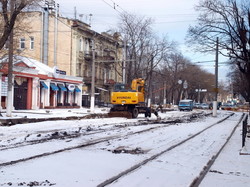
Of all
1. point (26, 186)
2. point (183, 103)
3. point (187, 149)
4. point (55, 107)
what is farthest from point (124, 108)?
point (183, 103)

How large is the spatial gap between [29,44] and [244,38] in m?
34.5

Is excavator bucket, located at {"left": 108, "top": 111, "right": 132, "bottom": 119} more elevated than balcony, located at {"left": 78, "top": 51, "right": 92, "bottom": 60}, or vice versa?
balcony, located at {"left": 78, "top": 51, "right": 92, "bottom": 60}

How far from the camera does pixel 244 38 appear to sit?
2728cm

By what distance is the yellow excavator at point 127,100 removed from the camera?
102 ft

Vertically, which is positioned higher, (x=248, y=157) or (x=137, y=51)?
(x=137, y=51)

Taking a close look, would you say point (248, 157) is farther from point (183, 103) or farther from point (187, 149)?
point (183, 103)

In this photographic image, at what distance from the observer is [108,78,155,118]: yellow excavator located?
31.1m

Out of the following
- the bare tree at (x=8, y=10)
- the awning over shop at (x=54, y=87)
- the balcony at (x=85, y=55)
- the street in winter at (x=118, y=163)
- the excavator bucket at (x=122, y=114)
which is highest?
the balcony at (x=85, y=55)

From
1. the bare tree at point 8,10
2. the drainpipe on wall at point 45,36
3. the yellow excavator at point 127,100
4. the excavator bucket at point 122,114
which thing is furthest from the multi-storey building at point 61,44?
the bare tree at point 8,10

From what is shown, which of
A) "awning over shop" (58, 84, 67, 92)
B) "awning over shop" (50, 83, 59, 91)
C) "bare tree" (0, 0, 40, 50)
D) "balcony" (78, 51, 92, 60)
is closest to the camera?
"bare tree" (0, 0, 40, 50)

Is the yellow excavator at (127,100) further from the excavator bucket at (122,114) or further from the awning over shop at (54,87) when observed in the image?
the awning over shop at (54,87)

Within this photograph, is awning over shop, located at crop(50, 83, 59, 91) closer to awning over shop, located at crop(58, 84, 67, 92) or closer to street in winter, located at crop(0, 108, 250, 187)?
awning over shop, located at crop(58, 84, 67, 92)

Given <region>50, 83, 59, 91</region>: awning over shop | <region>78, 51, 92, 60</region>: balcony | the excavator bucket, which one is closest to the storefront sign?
<region>50, 83, 59, 91</region>: awning over shop

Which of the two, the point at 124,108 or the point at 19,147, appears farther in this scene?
the point at 124,108
